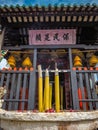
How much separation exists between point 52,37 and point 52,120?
459 centimetres

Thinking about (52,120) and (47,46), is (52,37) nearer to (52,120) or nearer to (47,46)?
(47,46)

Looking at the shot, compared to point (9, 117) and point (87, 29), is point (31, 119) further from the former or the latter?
point (87, 29)

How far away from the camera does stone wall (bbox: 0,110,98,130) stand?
11.7ft

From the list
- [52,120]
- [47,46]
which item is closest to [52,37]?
[47,46]

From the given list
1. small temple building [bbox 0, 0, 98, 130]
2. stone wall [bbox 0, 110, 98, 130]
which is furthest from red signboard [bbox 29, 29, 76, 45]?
stone wall [bbox 0, 110, 98, 130]

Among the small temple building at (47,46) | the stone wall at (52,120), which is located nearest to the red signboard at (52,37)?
the small temple building at (47,46)

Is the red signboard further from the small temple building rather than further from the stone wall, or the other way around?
the stone wall

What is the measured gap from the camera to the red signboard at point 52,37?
7.55m

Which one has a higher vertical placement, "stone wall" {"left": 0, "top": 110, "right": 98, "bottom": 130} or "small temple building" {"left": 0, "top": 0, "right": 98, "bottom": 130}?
"small temple building" {"left": 0, "top": 0, "right": 98, "bottom": 130}

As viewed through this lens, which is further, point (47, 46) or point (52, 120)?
point (47, 46)

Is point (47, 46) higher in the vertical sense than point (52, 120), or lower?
higher

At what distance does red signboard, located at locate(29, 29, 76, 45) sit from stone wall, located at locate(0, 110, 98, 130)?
13.9 feet

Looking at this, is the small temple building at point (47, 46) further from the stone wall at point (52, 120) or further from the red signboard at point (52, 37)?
the stone wall at point (52, 120)

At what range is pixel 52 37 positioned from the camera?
7.59 m
